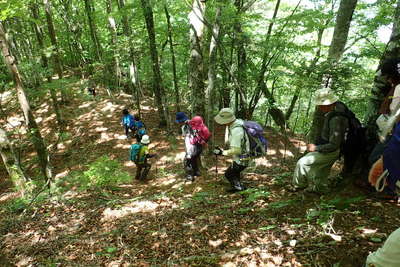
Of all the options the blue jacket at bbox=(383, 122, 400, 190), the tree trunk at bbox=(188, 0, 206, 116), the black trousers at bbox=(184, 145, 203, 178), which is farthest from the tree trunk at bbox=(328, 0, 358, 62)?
the blue jacket at bbox=(383, 122, 400, 190)

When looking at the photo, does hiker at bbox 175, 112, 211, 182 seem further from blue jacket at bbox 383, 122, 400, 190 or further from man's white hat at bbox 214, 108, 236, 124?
blue jacket at bbox 383, 122, 400, 190

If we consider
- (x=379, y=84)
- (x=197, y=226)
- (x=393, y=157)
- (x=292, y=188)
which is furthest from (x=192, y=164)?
(x=393, y=157)

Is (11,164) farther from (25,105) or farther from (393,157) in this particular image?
(393,157)

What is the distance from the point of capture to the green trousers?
4543mm

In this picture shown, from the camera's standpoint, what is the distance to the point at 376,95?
4.34 m

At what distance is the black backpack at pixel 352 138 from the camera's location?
4168mm

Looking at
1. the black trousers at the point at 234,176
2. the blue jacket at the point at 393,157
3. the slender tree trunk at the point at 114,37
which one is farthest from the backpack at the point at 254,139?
the slender tree trunk at the point at 114,37

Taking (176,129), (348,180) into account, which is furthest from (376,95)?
(176,129)

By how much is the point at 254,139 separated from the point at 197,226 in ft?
7.30

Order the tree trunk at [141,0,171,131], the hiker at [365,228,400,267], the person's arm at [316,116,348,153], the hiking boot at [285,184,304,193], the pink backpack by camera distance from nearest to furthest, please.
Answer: the hiker at [365,228,400,267]
the person's arm at [316,116,348,153]
the hiking boot at [285,184,304,193]
the pink backpack
the tree trunk at [141,0,171,131]

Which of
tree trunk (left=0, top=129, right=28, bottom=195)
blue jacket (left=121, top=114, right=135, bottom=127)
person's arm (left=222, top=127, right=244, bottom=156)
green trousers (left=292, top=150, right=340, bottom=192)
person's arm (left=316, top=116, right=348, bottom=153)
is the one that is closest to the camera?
person's arm (left=316, top=116, right=348, bottom=153)

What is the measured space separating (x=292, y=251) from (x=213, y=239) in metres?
1.35

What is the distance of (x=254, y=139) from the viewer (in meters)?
5.43

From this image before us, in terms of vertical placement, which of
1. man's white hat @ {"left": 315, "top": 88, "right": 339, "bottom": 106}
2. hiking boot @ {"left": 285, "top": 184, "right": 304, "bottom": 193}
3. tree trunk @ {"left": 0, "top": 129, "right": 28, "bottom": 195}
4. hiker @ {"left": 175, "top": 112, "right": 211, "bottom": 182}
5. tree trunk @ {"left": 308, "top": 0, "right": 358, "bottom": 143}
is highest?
tree trunk @ {"left": 308, "top": 0, "right": 358, "bottom": 143}
